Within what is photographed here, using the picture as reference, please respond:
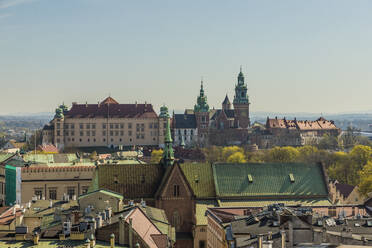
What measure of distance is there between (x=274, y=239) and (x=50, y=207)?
3251 centimetres

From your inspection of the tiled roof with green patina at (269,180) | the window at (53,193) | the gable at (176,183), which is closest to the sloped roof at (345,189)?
the tiled roof with green patina at (269,180)

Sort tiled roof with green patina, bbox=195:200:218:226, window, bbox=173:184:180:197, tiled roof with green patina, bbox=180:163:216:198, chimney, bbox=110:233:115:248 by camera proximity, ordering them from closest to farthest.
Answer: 1. chimney, bbox=110:233:115:248
2. tiled roof with green patina, bbox=195:200:218:226
3. window, bbox=173:184:180:197
4. tiled roof with green patina, bbox=180:163:216:198

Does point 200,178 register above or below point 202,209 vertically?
above

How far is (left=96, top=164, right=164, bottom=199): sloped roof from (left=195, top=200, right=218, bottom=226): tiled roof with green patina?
16.6 ft

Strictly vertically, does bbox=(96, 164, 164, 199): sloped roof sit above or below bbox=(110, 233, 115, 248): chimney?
above

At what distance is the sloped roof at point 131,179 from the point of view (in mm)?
89938

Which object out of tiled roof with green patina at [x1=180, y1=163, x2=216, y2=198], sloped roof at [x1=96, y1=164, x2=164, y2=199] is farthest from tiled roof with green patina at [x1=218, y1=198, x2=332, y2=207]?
sloped roof at [x1=96, y1=164, x2=164, y2=199]

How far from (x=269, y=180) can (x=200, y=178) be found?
305 inches

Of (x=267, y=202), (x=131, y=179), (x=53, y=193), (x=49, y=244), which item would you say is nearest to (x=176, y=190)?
(x=131, y=179)

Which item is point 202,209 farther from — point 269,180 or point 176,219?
point 269,180

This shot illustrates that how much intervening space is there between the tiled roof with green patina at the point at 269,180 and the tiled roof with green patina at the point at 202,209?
4.68ft

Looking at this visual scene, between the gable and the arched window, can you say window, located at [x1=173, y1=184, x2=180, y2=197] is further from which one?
the arched window

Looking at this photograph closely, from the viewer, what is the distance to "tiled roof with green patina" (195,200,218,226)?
88.1 meters

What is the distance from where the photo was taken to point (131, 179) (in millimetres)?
91062
